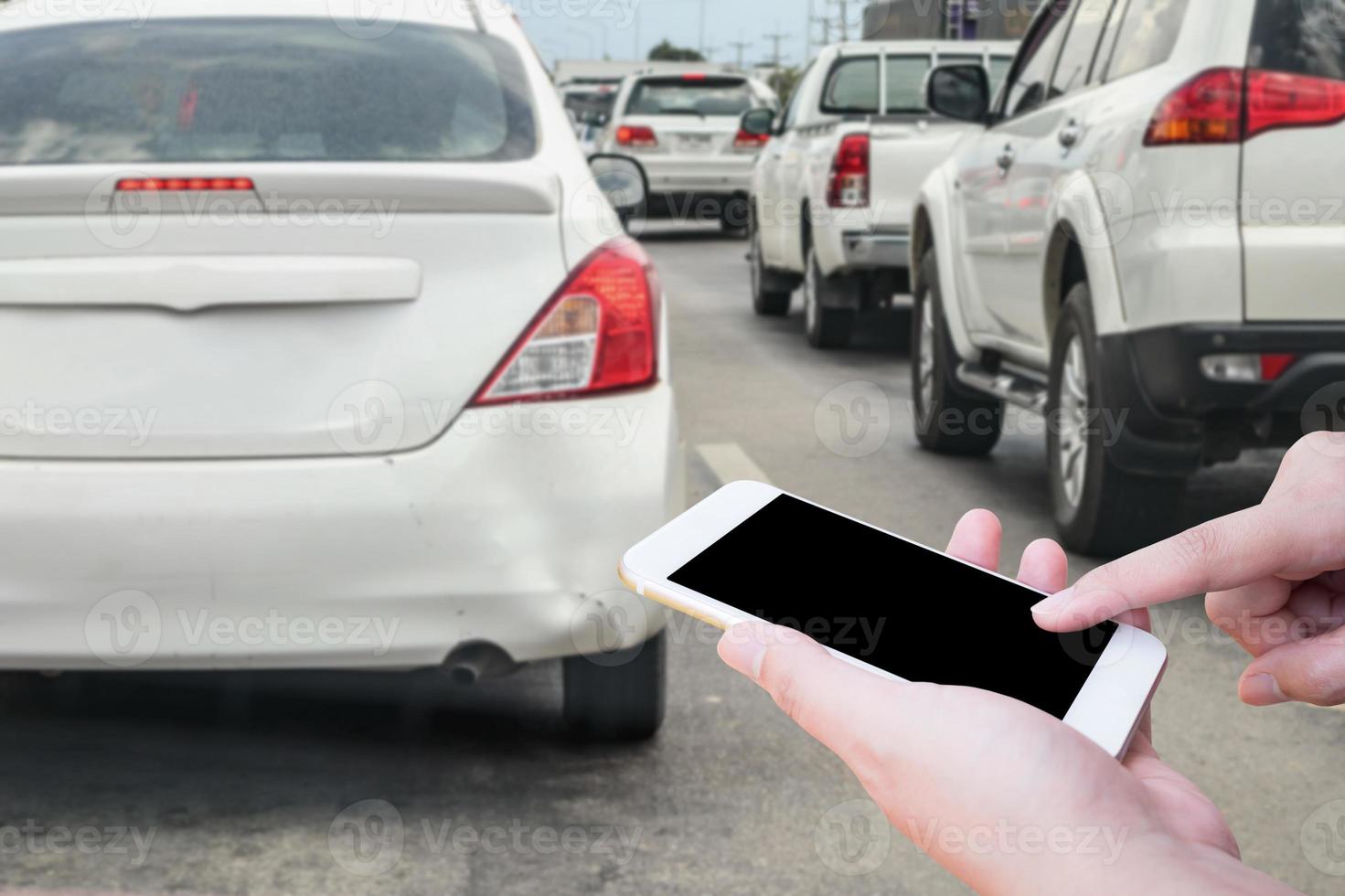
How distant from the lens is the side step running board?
18.9 ft

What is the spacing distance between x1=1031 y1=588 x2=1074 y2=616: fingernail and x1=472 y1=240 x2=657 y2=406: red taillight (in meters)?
1.81

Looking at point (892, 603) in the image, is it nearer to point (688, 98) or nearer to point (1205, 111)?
point (1205, 111)

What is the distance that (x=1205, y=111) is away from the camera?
4.32m

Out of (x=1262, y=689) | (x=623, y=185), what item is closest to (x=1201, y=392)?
(x=623, y=185)

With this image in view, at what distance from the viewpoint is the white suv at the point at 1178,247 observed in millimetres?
4258

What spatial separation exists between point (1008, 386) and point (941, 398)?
0.88 meters

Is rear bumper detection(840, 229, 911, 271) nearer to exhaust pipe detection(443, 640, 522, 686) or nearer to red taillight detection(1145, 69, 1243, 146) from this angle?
red taillight detection(1145, 69, 1243, 146)

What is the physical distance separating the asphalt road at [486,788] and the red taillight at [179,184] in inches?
44.6

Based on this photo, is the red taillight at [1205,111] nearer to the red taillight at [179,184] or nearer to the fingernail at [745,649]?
the red taillight at [179,184]

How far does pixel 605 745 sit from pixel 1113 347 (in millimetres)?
1882

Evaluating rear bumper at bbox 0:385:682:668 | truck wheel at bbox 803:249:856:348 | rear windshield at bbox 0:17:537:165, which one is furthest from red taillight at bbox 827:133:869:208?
rear bumper at bbox 0:385:682:668

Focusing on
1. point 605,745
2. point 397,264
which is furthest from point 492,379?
point 605,745

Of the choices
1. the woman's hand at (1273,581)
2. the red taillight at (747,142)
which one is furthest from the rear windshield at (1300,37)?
the red taillight at (747,142)

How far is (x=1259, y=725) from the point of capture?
379 centimetres
